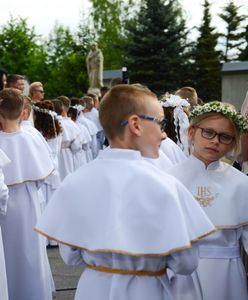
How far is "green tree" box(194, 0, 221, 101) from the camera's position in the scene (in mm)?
45875

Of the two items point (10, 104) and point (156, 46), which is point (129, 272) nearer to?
point (10, 104)

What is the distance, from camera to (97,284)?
3.27 metres

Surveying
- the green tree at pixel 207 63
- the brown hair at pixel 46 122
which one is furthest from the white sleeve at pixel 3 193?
the green tree at pixel 207 63

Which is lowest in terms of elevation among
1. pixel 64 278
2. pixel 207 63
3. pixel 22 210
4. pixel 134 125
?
pixel 207 63

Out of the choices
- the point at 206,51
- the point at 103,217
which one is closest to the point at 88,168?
the point at 103,217

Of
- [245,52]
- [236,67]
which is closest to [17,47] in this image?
[245,52]

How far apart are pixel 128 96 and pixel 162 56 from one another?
122ft

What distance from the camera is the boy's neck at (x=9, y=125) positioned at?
20.8ft

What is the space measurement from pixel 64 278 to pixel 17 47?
146 feet

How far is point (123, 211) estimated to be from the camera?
308cm

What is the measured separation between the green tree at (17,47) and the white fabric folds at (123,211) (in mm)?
46873

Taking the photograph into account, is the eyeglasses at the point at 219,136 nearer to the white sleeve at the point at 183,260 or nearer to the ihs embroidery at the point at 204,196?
the ihs embroidery at the point at 204,196

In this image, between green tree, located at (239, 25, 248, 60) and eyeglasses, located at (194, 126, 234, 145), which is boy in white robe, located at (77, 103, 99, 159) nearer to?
eyeglasses, located at (194, 126, 234, 145)

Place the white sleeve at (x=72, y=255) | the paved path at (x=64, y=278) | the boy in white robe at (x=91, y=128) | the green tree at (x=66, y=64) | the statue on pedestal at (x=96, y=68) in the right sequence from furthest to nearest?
the green tree at (x=66, y=64), the statue on pedestal at (x=96, y=68), the boy in white robe at (x=91, y=128), the paved path at (x=64, y=278), the white sleeve at (x=72, y=255)
